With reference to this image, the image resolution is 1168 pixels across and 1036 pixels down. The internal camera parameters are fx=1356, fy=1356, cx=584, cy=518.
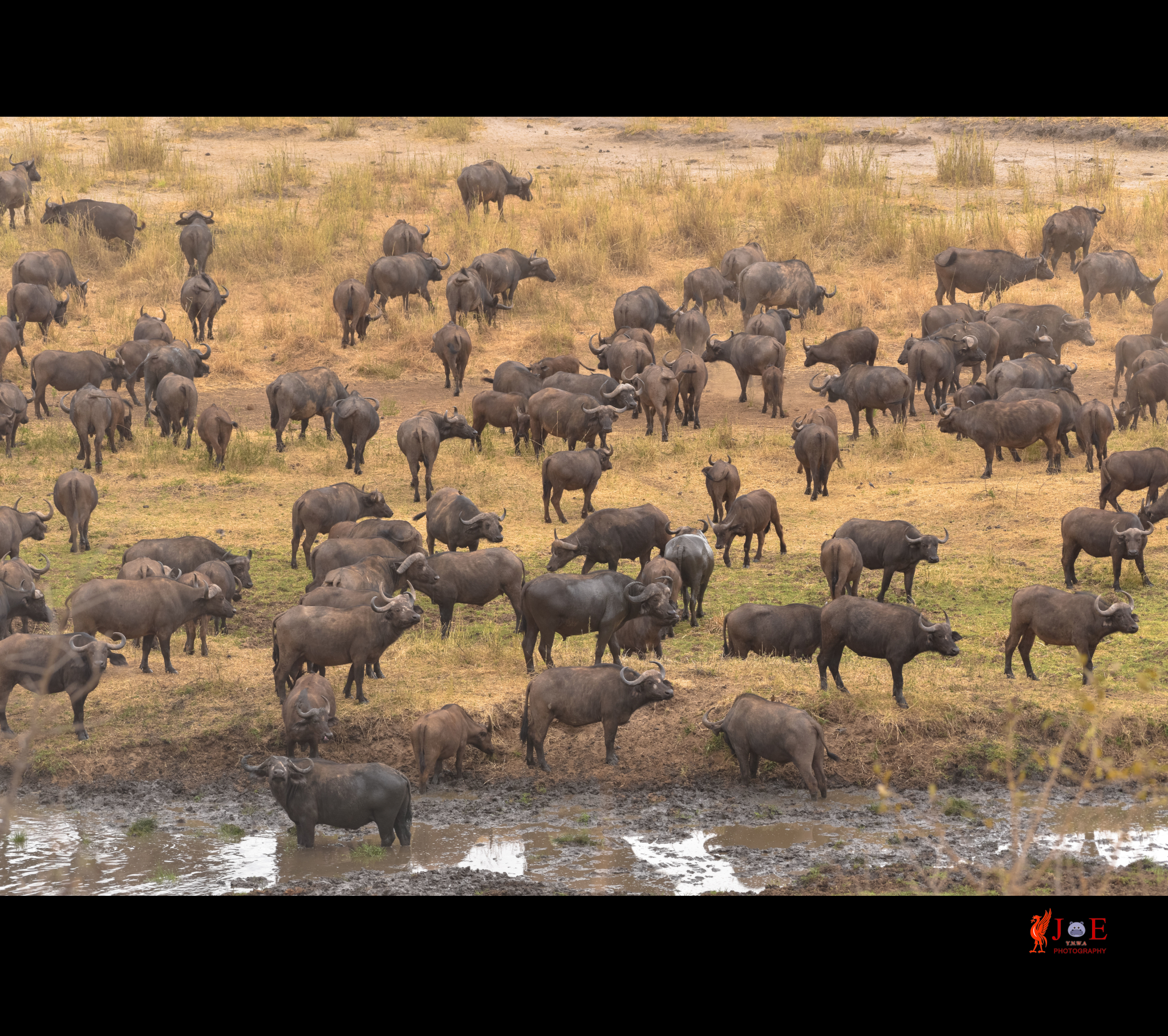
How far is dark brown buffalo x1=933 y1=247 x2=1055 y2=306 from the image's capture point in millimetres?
23156

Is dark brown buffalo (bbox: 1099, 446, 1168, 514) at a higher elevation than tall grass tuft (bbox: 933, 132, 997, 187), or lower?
lower

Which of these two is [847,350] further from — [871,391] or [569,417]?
[569,417]

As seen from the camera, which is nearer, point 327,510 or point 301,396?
point 327,510

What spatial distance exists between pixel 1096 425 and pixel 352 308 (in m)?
11.6

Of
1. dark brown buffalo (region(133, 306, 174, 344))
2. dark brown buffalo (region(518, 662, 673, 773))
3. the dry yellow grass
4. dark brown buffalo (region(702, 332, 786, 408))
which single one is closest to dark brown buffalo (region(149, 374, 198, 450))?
the dry yellow grass

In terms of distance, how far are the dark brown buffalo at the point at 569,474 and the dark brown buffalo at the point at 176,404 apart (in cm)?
532

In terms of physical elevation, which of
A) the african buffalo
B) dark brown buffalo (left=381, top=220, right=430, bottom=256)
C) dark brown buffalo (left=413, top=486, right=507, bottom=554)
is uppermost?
dark brown buffalo (left=381, top=220, right=430, bottom=256)

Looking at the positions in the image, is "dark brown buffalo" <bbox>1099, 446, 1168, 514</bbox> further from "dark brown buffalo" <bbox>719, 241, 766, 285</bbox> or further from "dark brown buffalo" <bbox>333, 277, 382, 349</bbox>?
"dark brown buffalo" <bbox>333, 277, 382, 349</bbox>

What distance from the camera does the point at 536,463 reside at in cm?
1744

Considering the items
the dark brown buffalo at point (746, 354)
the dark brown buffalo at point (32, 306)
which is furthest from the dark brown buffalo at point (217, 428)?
the dark brown buffalo at point (746, 354)

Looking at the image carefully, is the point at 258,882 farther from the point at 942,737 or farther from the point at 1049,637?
the point at 1049,637

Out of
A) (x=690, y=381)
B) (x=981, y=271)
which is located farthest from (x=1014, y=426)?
(x=981, y=271)

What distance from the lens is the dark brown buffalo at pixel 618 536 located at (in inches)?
519

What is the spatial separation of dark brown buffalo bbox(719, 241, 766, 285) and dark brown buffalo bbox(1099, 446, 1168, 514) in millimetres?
10792
